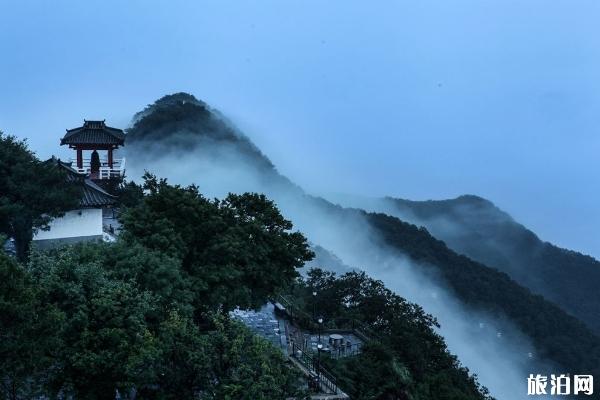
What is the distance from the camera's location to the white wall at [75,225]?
21859 millimetres

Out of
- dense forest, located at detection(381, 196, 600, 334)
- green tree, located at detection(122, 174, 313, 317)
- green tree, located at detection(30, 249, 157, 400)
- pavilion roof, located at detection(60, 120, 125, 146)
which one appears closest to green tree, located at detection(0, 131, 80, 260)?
green tree, located at detection(122, 174, 313, 317)

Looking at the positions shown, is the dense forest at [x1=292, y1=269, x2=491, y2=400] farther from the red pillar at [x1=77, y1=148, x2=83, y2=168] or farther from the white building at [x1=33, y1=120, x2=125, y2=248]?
the red pillar at [x1=77, y1=148, x2=83, y2=168]

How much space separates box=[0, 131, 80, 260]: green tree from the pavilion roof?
8179 mm

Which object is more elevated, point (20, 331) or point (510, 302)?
point (510, 302)

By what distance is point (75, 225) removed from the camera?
22484 mm

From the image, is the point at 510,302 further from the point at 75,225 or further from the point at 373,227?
the point at 75,225

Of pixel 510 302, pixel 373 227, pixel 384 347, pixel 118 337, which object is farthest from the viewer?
pixel 373 227

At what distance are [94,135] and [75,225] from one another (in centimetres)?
832

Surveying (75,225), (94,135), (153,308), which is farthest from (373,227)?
(153,308)

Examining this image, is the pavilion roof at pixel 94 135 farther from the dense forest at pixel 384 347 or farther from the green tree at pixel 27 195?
the dense forest at pixel 384 347

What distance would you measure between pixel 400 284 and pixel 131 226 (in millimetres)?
51970

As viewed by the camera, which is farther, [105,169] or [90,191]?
[105,169]

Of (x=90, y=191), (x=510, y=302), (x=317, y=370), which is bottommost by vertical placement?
(x=317, y=370)

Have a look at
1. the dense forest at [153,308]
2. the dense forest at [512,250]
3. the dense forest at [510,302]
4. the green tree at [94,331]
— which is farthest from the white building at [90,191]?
the dense forest at [512,250]
